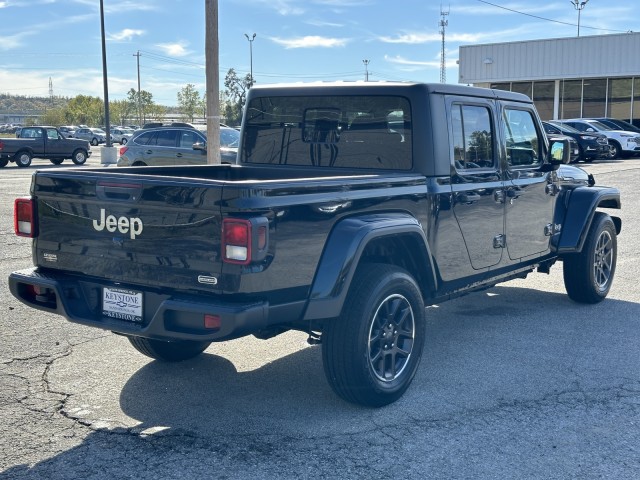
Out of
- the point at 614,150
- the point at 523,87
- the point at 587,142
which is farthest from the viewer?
the point at 523,87

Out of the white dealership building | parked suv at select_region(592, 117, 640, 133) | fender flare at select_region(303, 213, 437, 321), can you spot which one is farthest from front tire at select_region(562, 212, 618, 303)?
the white dealership building

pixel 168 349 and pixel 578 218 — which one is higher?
pixel 578 218

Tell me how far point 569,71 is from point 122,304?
129 feet

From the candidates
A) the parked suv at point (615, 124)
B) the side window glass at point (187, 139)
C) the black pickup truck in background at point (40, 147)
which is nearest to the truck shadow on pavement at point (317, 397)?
the side window glass at point (187, 139)

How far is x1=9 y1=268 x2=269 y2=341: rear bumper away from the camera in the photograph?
391 centimetres

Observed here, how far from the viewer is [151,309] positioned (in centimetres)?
421

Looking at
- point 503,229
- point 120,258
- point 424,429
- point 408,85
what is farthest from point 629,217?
point 120,258

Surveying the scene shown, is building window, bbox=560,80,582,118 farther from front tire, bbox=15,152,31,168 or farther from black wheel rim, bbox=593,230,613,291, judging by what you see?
black wheel rim, bbox=593,230,613,291

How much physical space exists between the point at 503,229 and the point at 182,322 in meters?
2.90

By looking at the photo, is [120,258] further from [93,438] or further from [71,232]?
[93,438]

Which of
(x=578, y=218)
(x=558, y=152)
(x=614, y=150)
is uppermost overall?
(x=558, y=152)

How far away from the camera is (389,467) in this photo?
3.85m

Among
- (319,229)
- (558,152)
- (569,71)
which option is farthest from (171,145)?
(569,71)

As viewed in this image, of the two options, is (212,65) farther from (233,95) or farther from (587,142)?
(233,95)
